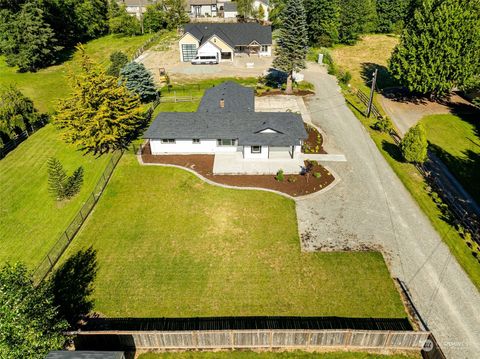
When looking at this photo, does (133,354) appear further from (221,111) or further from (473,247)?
(221,111)

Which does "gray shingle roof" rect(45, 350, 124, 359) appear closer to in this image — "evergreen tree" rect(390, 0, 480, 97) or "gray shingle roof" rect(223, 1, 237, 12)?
"evergreen tree" rect(390, 0, 480, 97)

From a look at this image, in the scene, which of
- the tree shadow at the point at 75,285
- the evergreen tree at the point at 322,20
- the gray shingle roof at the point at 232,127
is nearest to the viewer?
the tree shadow at the point at 75,285

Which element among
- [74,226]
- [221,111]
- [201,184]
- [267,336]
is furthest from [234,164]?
[267,336]

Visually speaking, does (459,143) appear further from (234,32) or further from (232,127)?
(234,32)

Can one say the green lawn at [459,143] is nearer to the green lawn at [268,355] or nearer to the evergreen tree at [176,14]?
the green lawn at [268,355]

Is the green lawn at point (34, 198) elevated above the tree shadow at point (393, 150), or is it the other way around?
the tree shadow at point (393, 150)

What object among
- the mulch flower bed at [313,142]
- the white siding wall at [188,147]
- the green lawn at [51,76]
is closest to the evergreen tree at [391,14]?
the green lawn at [51,76]

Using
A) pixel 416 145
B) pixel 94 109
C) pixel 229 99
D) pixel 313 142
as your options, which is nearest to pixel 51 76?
pixel 94 109
